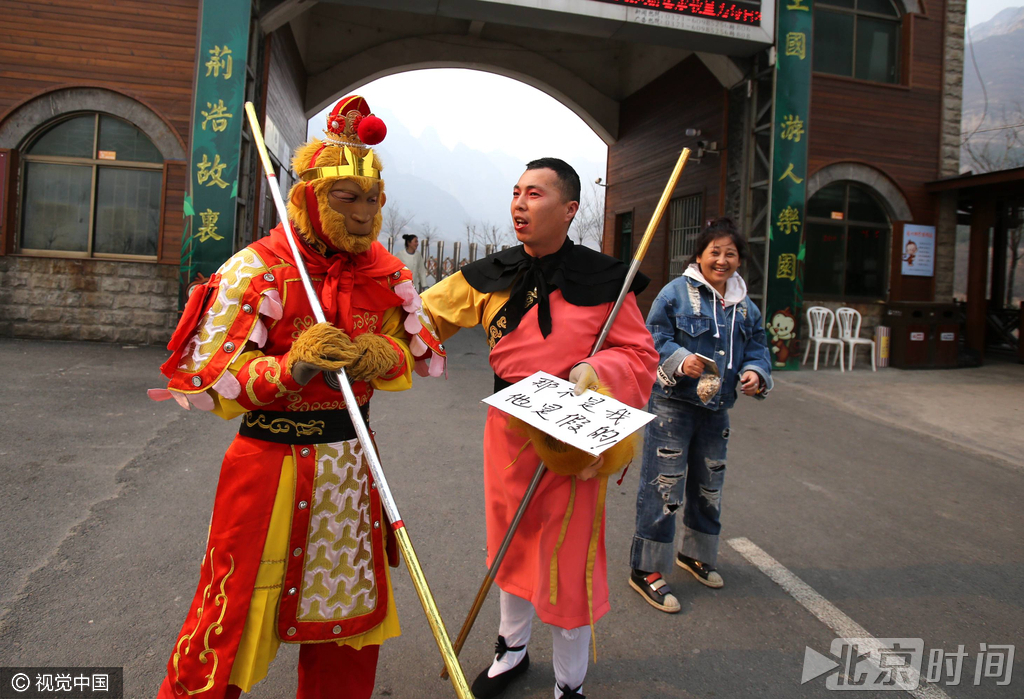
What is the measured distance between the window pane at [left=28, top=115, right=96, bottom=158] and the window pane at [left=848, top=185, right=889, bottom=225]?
12.7 meters

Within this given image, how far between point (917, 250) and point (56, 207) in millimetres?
14515

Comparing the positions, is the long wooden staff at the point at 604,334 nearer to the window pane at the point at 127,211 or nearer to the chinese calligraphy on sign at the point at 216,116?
the chinese calligraphy on sign at the point at 216,116

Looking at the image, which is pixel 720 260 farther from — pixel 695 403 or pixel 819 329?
pixel 819 329

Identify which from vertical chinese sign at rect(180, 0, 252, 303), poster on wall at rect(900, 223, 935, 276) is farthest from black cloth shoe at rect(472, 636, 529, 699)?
poster on wall at rect(900, 223, 935, 276)

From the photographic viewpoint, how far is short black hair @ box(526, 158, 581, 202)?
226cm

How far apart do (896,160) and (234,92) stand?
11.3 m

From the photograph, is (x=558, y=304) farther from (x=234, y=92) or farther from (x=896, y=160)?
(x=896, y=160)

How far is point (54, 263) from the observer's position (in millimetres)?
9266

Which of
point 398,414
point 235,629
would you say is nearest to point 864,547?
point 235,629

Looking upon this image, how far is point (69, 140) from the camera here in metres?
9.29

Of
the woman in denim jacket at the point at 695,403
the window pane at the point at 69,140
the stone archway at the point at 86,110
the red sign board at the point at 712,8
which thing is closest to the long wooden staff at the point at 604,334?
the woman in denim jacket at the point at 695,403

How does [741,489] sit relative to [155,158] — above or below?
below

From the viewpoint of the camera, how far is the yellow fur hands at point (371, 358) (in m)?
1.75

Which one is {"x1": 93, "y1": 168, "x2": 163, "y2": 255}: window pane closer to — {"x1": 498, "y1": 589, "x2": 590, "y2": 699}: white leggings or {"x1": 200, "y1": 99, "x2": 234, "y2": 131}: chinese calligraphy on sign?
{"x1": 200, "y1": 99, "x2": 234, "y2": 131}: chinese calligraphy on sign
